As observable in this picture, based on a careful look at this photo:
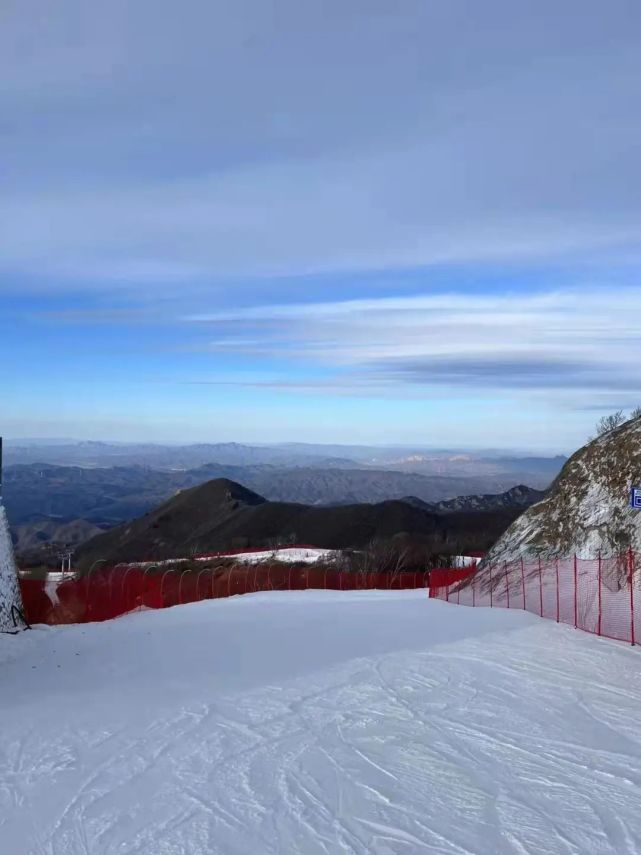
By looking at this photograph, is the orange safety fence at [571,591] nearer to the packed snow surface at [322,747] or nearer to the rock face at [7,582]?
the packed snow surface at [322,747]

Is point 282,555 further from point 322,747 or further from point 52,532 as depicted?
point 52,532

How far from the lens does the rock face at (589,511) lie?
21.9 metres

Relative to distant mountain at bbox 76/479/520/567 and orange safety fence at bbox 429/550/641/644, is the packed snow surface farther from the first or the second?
distant mountain at bbox 76/479/520/567

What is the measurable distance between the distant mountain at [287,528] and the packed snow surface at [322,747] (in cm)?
6345

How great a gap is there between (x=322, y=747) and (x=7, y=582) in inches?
393

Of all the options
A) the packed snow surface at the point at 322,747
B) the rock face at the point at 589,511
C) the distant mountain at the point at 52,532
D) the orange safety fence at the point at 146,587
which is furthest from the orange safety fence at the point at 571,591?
the distant mountain at the point at 52,532

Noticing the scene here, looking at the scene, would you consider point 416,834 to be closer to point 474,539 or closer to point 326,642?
point 326,642

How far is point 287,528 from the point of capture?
93.8 meters

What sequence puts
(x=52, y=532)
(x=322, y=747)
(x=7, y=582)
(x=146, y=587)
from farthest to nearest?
1. (x=52, y=532)
2. (x=146, y=587)
3. (x=7, y=582)
4. (x=322, y=747)

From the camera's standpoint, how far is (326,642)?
15.5m

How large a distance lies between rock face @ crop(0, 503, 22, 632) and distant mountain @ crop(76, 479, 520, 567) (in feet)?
201

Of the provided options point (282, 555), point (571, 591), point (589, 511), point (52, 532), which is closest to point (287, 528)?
point (282, 555)

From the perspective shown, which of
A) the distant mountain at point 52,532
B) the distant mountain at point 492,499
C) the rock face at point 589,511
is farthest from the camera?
the distant mountain at point 52,532

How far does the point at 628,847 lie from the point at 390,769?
234cm
